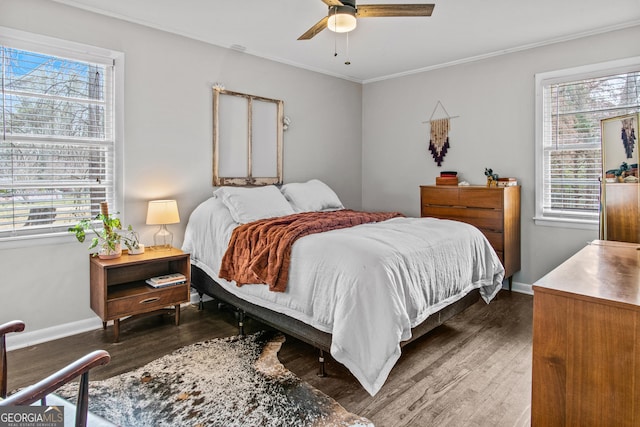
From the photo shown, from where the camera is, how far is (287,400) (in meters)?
2.13

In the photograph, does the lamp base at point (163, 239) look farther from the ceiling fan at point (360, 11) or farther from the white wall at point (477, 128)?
the white wall at point (477, 128)

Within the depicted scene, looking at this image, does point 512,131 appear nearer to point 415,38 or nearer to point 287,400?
point 415,38

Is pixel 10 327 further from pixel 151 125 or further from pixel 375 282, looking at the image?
pixel 151 125

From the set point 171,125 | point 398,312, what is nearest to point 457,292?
point 398,312

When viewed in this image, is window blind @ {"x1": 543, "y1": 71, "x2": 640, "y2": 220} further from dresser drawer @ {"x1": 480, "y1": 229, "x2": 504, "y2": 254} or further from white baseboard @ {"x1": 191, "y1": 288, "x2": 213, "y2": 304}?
white baseboard @ {"x1": 191, "y1": 288, "x2": 213, "y2": 304}

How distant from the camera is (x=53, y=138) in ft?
9.77

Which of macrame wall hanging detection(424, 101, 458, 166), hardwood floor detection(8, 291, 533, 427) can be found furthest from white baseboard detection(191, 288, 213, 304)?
macrame wall hanging detection(424, 101, 458, 166)

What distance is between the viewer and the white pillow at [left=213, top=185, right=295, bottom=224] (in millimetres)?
3387

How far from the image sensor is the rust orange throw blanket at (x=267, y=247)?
8.46ft

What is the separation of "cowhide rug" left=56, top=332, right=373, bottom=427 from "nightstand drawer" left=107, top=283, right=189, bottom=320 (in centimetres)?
55

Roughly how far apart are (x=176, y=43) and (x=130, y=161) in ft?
3.93

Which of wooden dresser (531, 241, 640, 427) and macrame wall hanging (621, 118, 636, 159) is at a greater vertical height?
macrame wall hanging (621, 118, 636, 159)

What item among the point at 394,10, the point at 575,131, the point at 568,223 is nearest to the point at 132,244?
the point at 394,10

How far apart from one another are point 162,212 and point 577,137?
3978mm
